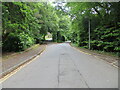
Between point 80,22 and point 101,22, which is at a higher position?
point 80,22

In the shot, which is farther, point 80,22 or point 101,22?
point 80,22

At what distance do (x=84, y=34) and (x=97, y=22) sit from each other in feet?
14.1

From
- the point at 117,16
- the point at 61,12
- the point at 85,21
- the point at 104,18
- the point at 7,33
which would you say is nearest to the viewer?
the point at 117,16

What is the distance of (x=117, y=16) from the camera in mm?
12234

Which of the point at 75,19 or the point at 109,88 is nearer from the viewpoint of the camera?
the point at 109,88

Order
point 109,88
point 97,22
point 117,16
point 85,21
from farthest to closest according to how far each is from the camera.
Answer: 1. point 85,21
2. point 97,22
3. point 117,16
4. point 109,88

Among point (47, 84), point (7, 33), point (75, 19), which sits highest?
point (75, 19)

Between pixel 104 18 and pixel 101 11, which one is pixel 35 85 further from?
pixel 101 11

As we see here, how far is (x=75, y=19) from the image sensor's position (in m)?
21.4

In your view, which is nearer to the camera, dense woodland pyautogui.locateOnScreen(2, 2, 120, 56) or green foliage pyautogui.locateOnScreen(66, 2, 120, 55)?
dense woodland pyautogui.locateOnScreen(2, 2, 120, 56)

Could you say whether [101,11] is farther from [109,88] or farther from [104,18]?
[109,88]

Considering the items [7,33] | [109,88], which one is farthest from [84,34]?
[109,88]

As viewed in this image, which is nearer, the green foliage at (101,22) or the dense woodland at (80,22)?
the dense woodland at (80,22)

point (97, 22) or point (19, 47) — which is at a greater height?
point (97, 22)
